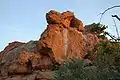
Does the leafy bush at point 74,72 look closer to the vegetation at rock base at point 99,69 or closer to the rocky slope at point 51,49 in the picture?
the vegetation at rock base at point 99,69

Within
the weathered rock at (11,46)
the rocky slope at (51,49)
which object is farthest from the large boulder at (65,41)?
the weathered rock at (11,46)

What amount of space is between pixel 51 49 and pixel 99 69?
13673 millimetres

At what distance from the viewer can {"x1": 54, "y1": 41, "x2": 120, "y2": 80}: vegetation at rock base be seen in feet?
50.7

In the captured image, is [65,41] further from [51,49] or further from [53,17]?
[53,17]

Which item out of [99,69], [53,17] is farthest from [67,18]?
[99,69]

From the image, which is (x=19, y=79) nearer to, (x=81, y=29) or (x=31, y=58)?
(x=31, y=58)

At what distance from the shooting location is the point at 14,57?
31.0 meters

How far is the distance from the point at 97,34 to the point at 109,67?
711 inches

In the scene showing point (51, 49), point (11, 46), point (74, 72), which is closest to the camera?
point (74, 72)

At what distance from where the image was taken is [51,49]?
97.5ft

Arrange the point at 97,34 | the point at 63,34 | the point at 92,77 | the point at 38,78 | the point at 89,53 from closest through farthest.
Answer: the point at 92,77 → the point at 38,78 → the point at 89,53 → the point at 63,34 → the point at 97,34

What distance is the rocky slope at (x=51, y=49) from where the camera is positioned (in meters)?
29.0

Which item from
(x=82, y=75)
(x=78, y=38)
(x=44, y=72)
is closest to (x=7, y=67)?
(x=44, y=72)

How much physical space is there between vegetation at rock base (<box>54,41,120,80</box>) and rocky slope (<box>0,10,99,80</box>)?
9942 millimetres
